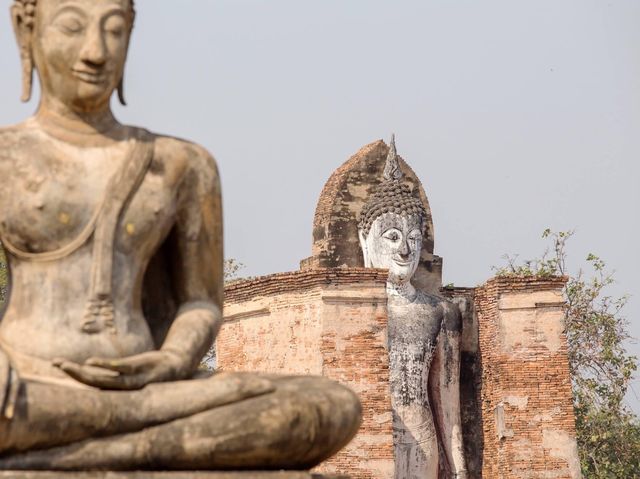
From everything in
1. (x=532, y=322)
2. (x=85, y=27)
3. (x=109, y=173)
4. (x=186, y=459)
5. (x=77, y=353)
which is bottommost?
(x=186, y=459)

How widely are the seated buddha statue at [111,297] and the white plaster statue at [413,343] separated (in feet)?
32.9

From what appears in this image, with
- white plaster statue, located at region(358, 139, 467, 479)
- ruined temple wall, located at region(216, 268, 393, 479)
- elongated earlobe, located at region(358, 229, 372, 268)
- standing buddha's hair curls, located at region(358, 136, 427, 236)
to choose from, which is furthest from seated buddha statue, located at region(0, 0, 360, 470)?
elongated earlobe, located at region(358, 229, 372, 268)

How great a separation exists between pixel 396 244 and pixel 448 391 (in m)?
1.46

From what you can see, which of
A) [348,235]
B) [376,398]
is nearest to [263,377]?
[376,398]

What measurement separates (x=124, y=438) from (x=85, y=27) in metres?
1.49

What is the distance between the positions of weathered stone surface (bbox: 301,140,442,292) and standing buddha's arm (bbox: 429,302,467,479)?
59 cm

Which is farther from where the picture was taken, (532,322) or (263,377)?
(532,322)

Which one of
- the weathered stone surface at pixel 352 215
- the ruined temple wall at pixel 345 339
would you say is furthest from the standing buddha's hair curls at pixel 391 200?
the ruined temple wall at pixel 345 339

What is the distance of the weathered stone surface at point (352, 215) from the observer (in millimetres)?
17328

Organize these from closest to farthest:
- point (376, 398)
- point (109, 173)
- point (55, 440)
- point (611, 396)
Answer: point (55, 440) < point (109, 173) < point (376, 398) < point (611, 396)

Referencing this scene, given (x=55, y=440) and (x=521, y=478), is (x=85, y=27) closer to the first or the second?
(x=55, y=440)

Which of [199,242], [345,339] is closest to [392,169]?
[345,339]

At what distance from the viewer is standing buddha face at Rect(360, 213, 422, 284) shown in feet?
55.2

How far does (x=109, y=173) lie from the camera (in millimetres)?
6305
